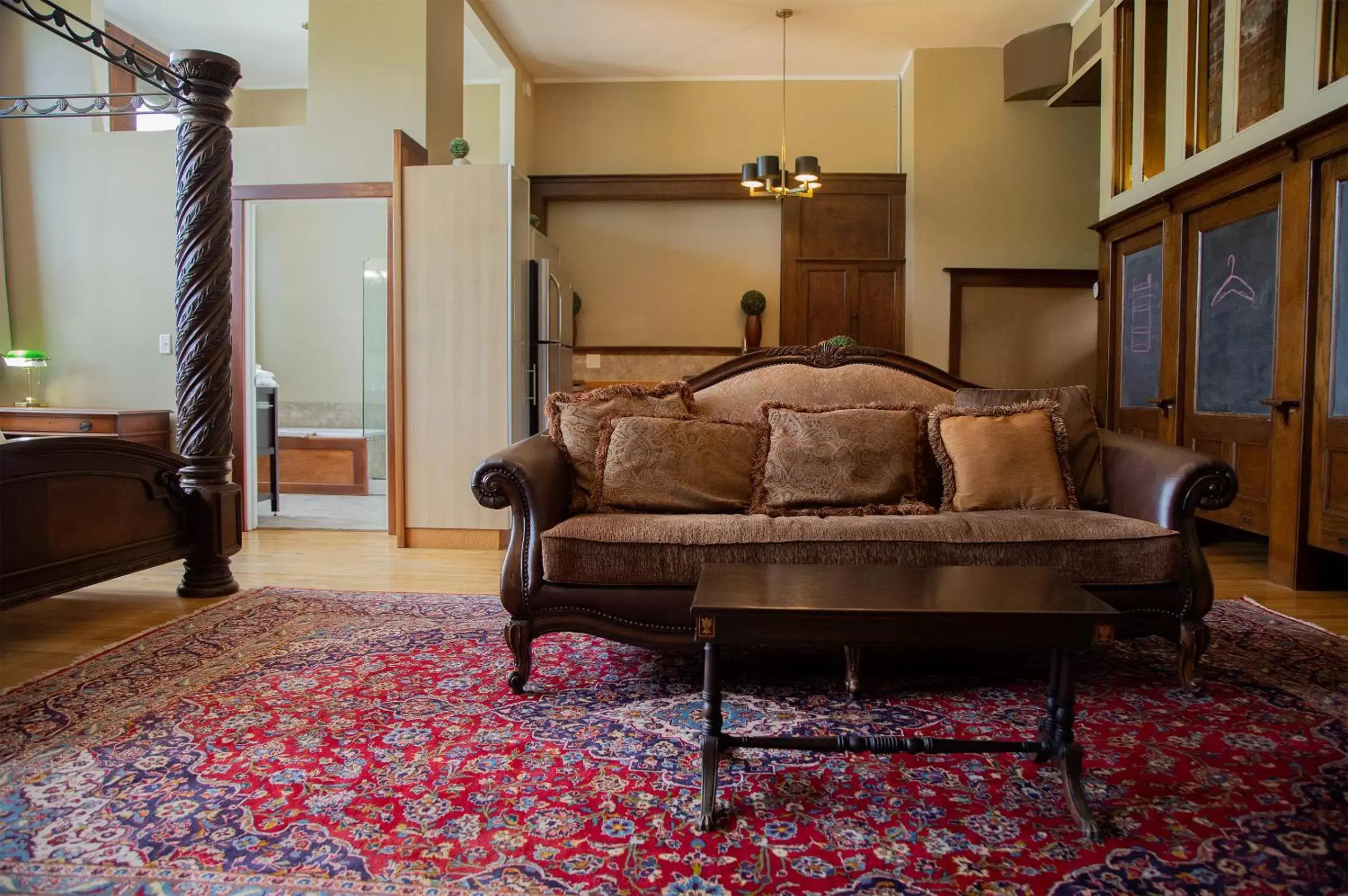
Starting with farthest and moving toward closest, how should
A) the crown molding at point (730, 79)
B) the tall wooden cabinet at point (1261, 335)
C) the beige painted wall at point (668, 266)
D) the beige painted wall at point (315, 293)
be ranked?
the beige painted wall at point (315, 293) < the beige painted wall at point (668, 266) < the crown molding at point (730, 79) < the tall wooden cabinet at point (1261, 335)

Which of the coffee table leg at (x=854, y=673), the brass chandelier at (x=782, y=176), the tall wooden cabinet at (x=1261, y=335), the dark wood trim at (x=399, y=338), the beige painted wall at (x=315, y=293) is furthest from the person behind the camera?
the beige painted wall at (x=315, y=293)

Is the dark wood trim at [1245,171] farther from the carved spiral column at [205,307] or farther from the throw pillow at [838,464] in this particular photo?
the carved spiral column at [205,307]

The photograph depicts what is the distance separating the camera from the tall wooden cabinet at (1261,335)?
3.74 meters

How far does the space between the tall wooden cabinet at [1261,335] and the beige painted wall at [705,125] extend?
9.68 feet

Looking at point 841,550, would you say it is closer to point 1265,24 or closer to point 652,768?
point 652,768

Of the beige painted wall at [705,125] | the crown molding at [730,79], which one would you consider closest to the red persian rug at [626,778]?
the beige painted wall at [705,125]

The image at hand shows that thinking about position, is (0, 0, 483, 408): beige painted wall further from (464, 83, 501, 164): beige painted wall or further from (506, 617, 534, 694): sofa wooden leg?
(506, 617, 534, 694): sofa wooden leg

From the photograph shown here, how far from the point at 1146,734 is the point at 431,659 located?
2.01m

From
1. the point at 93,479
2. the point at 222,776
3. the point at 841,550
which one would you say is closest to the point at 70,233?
the point at 93,479

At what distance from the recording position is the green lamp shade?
5.21 meters

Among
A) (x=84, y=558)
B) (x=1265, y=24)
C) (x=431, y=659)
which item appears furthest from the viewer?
(x=1265, y=24)

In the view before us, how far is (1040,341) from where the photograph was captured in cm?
747

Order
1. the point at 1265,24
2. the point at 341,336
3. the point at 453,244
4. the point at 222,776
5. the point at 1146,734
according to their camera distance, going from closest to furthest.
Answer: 1. the point at 222,776
2. the point at 1146,734
3. the point at 1265,24
4. the point at 453,244
5. the point at 341,336

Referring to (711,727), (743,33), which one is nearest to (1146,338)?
(743,33)
